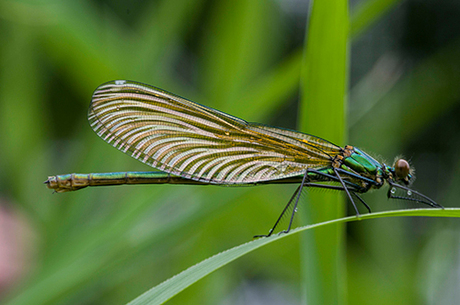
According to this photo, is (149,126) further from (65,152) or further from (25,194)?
(65,152)

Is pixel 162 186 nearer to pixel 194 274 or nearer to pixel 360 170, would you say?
pixel 360 170

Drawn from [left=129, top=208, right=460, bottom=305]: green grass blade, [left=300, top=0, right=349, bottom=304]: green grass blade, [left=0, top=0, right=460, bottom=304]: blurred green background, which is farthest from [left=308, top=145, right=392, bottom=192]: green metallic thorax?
[left=129, top=208, right=460, bottom=305]: green grass blade

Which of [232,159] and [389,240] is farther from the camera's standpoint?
[389,240]

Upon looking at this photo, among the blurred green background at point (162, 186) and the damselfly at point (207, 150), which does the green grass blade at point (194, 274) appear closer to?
the damselfly at point (207, 150)

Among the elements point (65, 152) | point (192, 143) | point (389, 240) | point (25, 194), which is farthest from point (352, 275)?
point (65, 152)

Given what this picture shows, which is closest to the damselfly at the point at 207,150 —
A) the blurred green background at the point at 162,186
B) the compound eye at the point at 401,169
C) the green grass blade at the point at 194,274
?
the compound eye at the point at 401,169

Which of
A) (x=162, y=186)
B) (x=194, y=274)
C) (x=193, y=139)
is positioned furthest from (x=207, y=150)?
(x=194, y=274)

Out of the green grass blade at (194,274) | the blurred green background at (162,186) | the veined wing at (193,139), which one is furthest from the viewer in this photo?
the blurred green background at (162,186)
